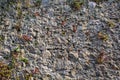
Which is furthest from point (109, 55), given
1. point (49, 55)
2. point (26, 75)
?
point (26, 75)

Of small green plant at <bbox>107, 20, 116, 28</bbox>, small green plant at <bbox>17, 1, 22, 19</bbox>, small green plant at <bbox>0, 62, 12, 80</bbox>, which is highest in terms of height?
small green plant at <bbox>17, 1, 22, 19</bbox>

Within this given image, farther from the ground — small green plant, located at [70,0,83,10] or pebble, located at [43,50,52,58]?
small green plant, located at [70,0,83,10]

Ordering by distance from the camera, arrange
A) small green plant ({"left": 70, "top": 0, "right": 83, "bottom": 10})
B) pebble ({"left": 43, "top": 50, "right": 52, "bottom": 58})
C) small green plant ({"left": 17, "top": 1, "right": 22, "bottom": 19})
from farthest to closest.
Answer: small green plant ({"left": 70, "top": 0, "right": 83, "bottom": 10}) → small green plant ({"left": 17, "top": 1, "right": 22, "bottom": 19}) → pebble ({"left": 43, "top": 50, "right": 52, "bottom": 58})

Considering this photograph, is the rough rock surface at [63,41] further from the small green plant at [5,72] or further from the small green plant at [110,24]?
the small green plant at [5,72]

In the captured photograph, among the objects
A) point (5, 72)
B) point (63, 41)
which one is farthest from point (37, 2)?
point (5, 72)

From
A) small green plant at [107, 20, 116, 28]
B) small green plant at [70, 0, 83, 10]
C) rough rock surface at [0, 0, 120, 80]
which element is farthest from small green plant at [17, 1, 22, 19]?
small green plant at [107, 20, 116, 28]

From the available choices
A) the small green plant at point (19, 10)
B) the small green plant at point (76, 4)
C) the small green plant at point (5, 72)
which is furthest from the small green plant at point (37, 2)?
the small green plant at point (5, 72)

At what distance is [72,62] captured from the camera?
485 inches

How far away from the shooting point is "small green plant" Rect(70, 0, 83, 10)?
47.4 feet

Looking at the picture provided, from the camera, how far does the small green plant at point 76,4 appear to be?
14.4 m

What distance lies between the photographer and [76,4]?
1447 centimetres

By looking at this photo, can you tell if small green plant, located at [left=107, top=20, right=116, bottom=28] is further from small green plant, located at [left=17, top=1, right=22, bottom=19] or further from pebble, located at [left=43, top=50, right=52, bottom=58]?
small green plant, located at [left=17, top=1, right=22, bottom=19]

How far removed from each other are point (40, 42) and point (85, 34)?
2.06m

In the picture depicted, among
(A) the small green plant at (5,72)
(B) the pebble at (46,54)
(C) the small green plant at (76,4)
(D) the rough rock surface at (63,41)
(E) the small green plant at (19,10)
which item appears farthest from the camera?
(C) the small green plant at (76,4)
